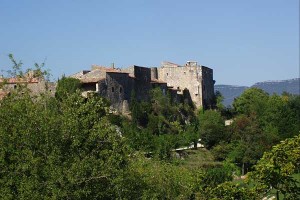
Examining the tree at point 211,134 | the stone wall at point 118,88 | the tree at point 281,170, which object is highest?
→ the stone wall at point 118,88

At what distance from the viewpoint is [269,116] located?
62938 mm

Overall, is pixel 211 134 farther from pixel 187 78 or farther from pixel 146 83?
pixel 187 78

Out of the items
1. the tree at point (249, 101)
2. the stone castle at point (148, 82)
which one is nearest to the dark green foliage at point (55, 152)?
the stone castle at point (148, 82)

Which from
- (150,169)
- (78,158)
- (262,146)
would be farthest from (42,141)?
(262,146)

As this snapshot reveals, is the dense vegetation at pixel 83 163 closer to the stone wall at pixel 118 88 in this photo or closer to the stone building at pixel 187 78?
the stone wall at pixel 118 88

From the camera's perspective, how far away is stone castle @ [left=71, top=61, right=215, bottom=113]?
183ft

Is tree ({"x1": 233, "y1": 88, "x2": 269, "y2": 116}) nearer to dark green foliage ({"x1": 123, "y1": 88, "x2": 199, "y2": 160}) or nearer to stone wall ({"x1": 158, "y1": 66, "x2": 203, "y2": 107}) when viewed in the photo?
stone wall ({"x1": 158, "y1": 66, "x2": 203, "y2": 107})

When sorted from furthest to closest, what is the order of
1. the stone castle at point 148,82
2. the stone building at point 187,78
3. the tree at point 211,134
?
the stone building at point 187,78 < the tree at point 211,134 < the stone castle at point 148,82

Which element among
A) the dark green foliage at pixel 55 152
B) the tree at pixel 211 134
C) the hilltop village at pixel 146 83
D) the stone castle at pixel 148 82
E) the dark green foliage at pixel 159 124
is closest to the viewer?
the dark green foliage at pixel 55 152

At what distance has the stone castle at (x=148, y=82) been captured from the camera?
55.9 m

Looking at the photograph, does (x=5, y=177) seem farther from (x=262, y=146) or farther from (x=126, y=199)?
(x=262, y=146)

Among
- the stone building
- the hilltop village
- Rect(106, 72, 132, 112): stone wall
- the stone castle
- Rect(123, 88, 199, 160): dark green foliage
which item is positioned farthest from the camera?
the stone building

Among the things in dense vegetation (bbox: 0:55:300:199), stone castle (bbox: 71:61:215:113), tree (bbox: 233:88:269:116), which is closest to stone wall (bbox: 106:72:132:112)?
stone castle (bbox: 71:61:215:113)

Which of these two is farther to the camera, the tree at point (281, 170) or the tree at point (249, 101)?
the tree at point (249, 101)
